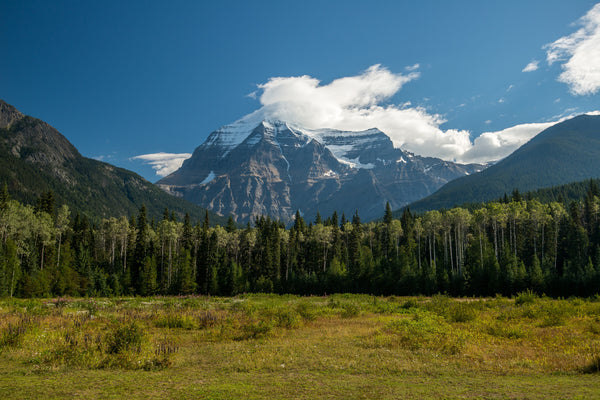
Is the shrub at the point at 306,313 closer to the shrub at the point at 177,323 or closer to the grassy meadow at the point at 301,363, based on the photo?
the grassy meadow at the point at 301,363

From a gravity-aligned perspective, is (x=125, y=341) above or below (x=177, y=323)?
above

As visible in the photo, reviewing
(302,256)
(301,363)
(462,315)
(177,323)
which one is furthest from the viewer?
(302,256)

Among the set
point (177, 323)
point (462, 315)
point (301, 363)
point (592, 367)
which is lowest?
point (462, 315)

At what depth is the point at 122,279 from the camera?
75.4m

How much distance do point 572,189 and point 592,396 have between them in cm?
19953

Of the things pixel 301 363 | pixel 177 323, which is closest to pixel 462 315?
pixel 301 363

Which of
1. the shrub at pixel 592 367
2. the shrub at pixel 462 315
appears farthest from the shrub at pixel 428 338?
the shrub at pixel 462 315

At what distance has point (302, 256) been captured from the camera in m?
101

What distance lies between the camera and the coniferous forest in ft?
205

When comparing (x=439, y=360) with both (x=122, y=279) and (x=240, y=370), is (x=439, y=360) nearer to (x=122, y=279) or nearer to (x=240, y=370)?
(x=240, y=370)

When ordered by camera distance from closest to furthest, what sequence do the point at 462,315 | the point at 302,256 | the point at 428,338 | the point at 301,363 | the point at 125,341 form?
1. the point at 301,363
2. the point at 125,341
3. the point at 428,338
4. the point at 462,315
5. the point at 302,256

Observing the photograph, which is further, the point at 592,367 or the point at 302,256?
the point at 302,256

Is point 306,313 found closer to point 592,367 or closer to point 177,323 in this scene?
point 177,323

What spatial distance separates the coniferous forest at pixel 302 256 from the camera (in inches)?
2466
